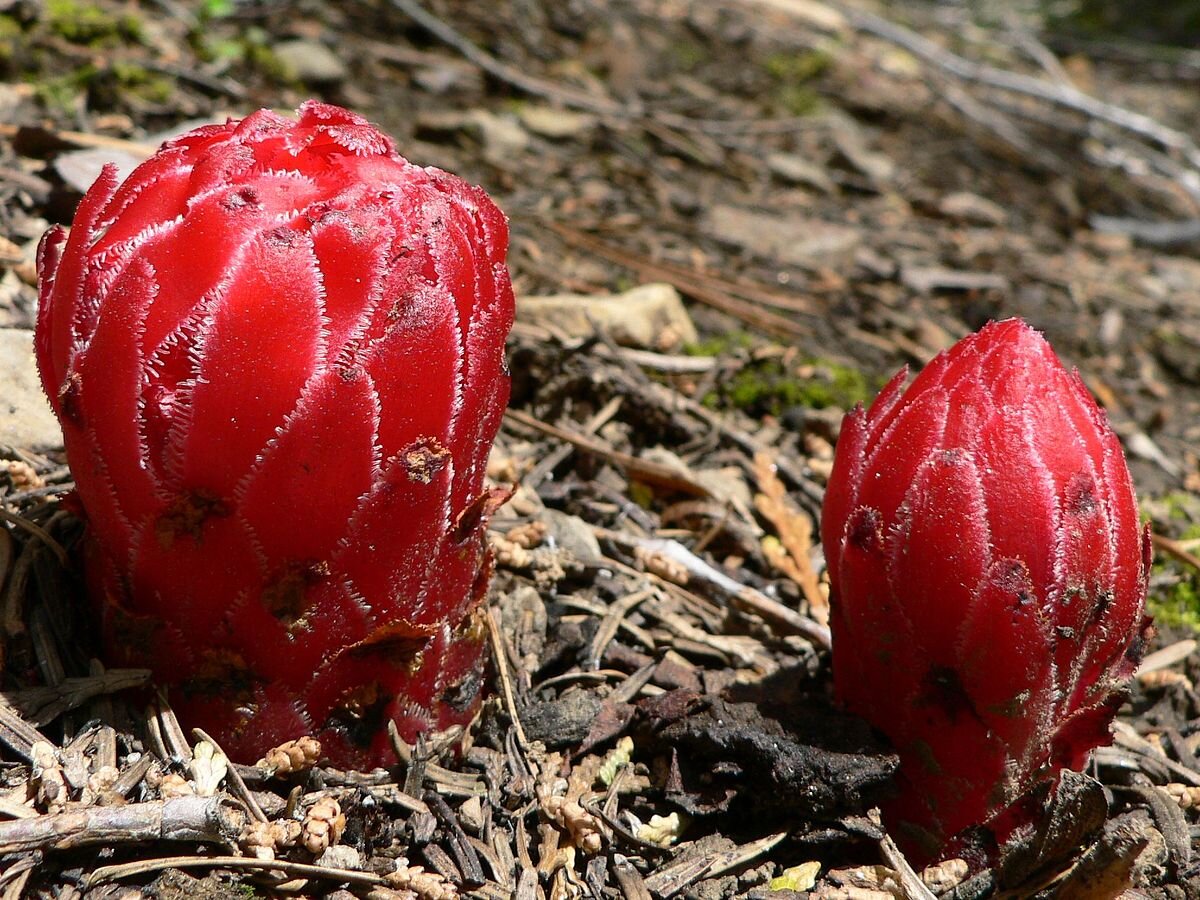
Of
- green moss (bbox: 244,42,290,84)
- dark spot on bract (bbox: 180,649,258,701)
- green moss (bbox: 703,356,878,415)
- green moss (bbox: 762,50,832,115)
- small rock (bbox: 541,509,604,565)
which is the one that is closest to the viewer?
dark spot on bract (bbox: 180,649,258,701)

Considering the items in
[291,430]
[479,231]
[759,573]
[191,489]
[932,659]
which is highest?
[479,231]

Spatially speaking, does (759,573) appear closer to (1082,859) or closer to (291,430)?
(1082,859)

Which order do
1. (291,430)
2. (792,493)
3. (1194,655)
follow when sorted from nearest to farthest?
1. (291,430)
2. (1194,655)
3. (792,493)

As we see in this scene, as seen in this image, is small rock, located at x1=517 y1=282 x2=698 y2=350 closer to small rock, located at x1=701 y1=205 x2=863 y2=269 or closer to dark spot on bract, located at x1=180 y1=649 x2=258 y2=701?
small rock, located at x1=701 y1=205 x2=863 y2=269

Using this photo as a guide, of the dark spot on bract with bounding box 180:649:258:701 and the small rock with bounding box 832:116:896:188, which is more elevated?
the small rock with bounding box 832:116:896:188

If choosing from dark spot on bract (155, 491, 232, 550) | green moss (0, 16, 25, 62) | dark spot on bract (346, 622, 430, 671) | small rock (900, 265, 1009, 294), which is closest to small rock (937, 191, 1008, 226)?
small rock (900, 265, 1009, 294)

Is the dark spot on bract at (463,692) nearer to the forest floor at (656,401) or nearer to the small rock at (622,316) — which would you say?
the forest floor at (656,401)

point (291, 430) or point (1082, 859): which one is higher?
point (291, 430)

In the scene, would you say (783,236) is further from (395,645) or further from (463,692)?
(395,645)

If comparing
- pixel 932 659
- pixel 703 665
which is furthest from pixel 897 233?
pixel 932 659
